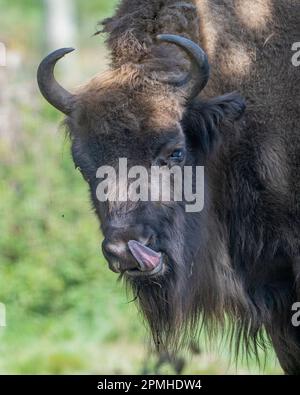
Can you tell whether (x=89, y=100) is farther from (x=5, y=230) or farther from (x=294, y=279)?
(x=5, y=230)

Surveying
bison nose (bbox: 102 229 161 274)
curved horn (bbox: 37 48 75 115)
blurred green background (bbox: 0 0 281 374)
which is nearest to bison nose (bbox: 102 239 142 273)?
bison nose (bbox: 102 229 161 274)

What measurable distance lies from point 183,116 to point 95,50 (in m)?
14.0

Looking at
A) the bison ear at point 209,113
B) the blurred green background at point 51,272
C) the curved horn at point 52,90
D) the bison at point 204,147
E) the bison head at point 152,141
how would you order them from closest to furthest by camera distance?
the bison head at point 152,141
the bison at point 204,147
the bison ear at point 209,113
the curved horn at point 52,90
the blurred green background at point 51,272

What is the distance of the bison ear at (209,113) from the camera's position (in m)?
5.76

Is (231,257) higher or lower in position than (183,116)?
lower

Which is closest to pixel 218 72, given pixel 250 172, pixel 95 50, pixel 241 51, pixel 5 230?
pixel 241 51

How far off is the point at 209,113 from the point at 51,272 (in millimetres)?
4677

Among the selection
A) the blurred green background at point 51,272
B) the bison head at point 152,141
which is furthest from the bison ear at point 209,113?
the blurred green background at point 51,272

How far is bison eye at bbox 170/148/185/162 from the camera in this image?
18.4ft

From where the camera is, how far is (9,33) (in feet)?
70.8

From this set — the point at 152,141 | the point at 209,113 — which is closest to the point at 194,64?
the point at 209,113

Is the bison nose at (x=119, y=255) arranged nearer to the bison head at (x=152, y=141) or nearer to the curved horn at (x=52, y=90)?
the bison head at (x=152, y=141)

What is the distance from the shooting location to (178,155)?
18.5ft

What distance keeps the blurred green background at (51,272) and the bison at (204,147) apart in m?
2.21
